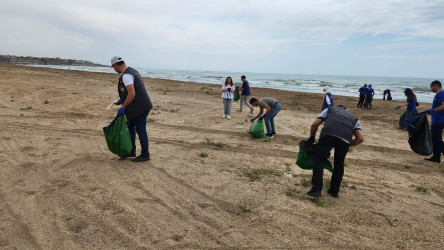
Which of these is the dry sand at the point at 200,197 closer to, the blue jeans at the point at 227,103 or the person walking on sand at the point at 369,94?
the blue jeans at the point at 227,103

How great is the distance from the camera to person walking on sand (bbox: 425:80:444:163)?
6.10m

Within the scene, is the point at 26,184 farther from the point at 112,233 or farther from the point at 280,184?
the point at 280,184

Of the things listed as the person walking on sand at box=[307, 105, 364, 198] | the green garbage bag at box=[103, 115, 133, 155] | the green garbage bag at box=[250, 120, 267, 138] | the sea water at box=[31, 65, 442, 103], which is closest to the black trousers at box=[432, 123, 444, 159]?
the person walking on sand at box=[307, 105, 364, 198]

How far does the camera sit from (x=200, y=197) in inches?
165

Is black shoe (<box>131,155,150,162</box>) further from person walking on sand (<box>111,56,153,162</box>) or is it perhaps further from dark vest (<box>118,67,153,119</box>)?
dark vest (<box>118,67,153,119</box>)

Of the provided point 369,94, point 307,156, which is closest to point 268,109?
point 307,156

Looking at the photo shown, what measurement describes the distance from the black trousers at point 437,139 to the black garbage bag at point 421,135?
0.10 meters

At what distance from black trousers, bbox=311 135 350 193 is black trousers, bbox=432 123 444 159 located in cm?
351

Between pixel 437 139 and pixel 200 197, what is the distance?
5.51 metres

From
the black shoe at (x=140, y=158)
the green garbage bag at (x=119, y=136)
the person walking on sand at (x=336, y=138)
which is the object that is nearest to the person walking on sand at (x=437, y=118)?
the person walking on sand at (x=336, y=138)

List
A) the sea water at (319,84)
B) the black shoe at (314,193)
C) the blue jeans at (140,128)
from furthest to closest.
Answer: the sea water at (319,84) → the blue jeans at (140,128) → the black shoe at (314,193)

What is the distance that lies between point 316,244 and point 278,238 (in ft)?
1.34

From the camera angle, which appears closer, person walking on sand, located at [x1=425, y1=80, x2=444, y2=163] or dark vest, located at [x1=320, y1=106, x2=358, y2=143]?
dark vest, located at [x1=320, y1=106, x2=358, y2=143]

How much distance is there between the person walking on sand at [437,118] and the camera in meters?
6.10
